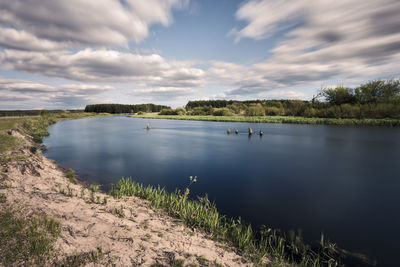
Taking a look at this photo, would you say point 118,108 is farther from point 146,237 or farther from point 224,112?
point 146,237

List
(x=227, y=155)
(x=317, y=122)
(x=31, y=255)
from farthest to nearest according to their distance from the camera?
(x=317, y=122), (x=227, y=155), (x=31, y=255)

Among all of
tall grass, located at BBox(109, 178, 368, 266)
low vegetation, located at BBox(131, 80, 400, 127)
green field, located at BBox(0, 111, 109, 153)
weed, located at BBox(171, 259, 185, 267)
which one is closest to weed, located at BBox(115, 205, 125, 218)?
tall grass, located at BBox(109, 178, 368, 266)

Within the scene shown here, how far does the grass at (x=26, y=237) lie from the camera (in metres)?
3.57

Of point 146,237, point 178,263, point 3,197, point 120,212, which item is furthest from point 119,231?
point 3,197

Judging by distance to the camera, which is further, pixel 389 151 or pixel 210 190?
pixel 389 151

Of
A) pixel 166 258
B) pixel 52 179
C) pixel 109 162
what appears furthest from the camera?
pixel 109 162

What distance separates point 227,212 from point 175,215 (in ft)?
7.37

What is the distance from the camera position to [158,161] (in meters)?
15.6

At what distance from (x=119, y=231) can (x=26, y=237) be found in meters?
1.91

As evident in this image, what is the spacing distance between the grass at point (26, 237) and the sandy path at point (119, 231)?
0.23 m

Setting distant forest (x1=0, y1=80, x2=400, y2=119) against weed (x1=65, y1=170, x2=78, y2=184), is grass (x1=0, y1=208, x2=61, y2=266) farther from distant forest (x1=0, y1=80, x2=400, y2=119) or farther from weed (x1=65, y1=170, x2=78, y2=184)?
distant forest (x1=0, y1=80, x2=400, y2=119)

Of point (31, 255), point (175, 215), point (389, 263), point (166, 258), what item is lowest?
point (389, 263)

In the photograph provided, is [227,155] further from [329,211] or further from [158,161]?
[329,211]

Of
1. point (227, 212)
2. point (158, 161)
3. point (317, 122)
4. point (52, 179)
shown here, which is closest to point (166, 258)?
point (227, 212)
